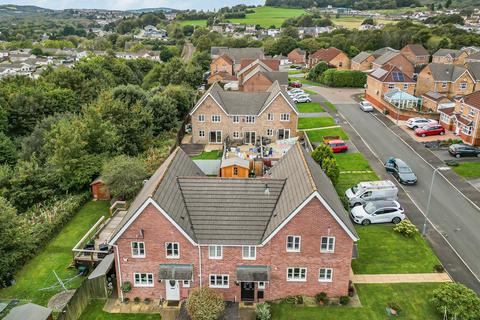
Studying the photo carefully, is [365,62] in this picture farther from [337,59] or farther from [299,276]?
[299,276]

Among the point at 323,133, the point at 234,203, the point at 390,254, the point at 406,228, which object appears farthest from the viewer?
the point at 323,133

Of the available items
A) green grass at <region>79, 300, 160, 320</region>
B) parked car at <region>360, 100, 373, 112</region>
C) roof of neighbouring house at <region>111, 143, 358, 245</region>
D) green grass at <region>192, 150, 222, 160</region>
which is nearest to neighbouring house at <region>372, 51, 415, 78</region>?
parked car at <region>360, 100, 373, 112</region>

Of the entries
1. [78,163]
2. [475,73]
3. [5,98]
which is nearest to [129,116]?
[78,163]

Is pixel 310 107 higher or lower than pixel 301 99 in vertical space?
lower

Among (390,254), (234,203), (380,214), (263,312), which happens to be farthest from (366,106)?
(263,312)

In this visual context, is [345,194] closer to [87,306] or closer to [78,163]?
[87,306]

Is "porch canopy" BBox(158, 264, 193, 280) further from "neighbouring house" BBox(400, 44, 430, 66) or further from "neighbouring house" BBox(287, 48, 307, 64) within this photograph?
"neighbouring house" BBox(287, 48, 307, 64)

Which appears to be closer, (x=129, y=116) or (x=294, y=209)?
(x=294, y=209)
